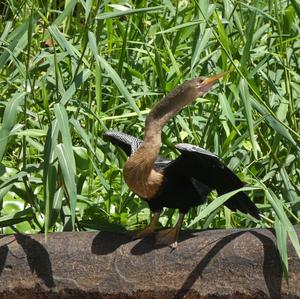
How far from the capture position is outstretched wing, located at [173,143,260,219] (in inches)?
113

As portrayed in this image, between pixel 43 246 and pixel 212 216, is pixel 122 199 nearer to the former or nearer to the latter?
pixel 212 216

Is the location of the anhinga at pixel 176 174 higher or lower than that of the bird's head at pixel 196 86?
lower

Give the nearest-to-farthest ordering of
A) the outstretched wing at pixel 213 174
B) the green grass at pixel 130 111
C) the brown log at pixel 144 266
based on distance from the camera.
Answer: the brown log at pixel 144 266, the outstretched wing at pixel 213 174, the green grass at pixel 130 111

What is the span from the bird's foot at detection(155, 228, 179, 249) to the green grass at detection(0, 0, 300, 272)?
0.27m

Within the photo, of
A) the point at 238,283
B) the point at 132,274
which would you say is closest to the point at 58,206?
the point at 132,274

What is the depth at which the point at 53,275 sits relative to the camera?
115 inches

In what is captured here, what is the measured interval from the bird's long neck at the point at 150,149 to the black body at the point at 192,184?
6 cm

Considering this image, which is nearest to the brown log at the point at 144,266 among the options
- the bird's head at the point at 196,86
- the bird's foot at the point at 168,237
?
the bird's foot at the point at 168,237

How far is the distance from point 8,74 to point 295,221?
1139 mm

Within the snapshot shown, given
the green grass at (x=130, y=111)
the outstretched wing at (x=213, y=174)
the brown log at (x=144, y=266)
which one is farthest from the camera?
the green grass at (x=130, y=111)

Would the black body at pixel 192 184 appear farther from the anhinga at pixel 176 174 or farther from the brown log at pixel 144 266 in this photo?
the brown log at pixel 144 266

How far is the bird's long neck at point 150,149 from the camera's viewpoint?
2.94 metres

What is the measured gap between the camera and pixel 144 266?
9.38ft

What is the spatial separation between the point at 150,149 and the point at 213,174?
19cm
